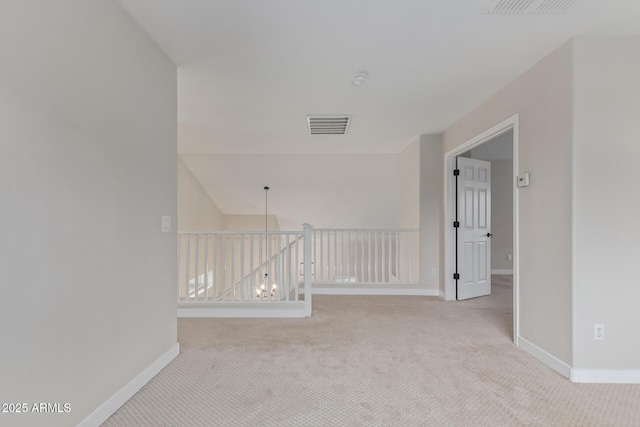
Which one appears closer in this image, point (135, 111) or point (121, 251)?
point (121, 251)

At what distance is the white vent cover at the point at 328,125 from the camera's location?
3.73 metres

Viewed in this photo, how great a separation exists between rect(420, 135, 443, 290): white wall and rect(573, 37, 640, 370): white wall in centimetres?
237

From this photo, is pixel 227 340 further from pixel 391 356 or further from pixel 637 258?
pixel 637 258

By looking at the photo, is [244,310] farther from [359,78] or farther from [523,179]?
[523,179]

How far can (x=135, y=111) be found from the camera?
194cm

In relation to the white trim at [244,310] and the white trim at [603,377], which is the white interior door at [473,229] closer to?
the white trim at [603,377]

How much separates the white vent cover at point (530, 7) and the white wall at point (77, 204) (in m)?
2.26

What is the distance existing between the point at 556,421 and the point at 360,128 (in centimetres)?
349

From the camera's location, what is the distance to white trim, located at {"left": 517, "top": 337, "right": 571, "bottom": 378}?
2139 millimetres

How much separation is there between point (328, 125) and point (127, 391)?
11.1 feet

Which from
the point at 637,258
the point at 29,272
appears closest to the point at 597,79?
the point at 637,258

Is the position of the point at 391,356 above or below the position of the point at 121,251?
below

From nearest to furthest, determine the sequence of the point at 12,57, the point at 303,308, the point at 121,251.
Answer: the point at 12,57
the point at 121,251
the point at 303,308

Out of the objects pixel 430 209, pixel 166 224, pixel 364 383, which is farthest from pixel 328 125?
pixel 364 383
